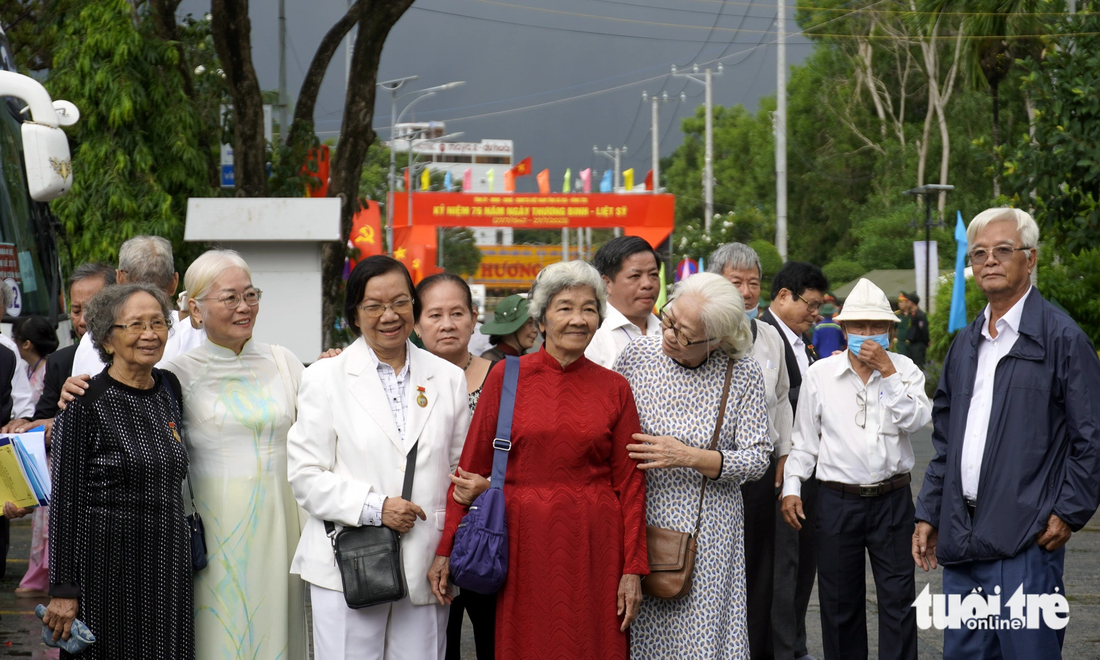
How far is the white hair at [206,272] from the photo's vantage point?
4336 millimetres

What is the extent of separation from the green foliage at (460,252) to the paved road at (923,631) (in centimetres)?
6681

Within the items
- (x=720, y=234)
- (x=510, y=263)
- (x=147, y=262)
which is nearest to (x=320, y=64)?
(x=147, y=262)

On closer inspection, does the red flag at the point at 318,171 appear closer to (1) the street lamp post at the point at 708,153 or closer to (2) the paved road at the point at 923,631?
(2) the paved road at the point at 923,631

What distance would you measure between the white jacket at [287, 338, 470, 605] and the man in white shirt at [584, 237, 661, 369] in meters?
1.32

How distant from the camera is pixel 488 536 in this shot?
154 inches

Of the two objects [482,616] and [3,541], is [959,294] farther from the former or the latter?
[482,616]

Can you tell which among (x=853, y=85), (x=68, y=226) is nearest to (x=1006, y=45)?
(x=68, y=226)

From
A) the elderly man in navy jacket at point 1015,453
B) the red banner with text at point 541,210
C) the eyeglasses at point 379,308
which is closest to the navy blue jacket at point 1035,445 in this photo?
the elderly man in navy jacket at point 1015,453

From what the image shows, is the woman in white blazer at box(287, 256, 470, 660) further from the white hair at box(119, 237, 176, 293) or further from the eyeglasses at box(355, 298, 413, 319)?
the white hair at box(119, 237, 176, 293)

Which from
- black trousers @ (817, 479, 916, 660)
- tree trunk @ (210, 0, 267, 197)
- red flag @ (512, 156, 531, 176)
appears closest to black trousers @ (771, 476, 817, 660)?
black trousers @ (817, 479, 916, 660)

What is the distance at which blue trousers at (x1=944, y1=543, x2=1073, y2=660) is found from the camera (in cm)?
426

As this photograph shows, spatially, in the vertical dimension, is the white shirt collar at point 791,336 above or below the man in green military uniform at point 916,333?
above

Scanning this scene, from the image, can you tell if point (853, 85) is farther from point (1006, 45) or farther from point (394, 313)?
point (394, 313)

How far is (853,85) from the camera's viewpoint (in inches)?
1813
